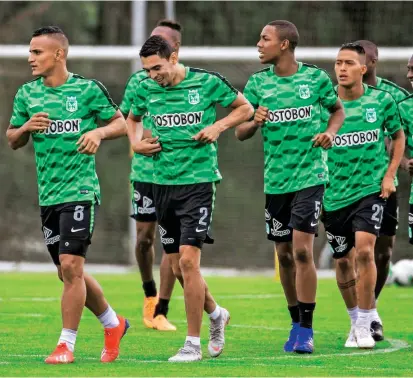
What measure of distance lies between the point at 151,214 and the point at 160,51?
3.06 meters

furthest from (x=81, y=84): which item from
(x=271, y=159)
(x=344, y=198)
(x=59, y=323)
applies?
(x=59, y=323)

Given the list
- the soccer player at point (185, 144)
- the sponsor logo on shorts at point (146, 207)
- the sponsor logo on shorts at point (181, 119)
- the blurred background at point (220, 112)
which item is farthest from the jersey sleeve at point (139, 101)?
the blurred background at point (220, 112)

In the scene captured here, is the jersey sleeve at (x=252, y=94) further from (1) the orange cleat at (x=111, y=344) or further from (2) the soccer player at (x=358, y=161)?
(1) the orange cleat at (x=111, y=344)

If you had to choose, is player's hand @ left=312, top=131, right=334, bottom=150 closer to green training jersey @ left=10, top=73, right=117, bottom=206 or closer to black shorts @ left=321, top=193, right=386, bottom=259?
black shorts @ left=321, top=193, right=386, bottom=259

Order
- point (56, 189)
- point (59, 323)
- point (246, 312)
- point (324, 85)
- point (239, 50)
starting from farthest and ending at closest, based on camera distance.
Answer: point (239, 50) < point (246, 312) < point (59, 323) < point (324, 85) < point (56, 189)

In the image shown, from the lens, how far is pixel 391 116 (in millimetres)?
10328

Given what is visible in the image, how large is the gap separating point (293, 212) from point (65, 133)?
1.81 meters

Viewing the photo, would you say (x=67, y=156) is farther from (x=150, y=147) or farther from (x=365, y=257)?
(x=365, y=257)

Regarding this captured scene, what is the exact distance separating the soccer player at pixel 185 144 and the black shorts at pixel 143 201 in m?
2.29

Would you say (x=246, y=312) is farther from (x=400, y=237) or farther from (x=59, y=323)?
(x=400, y=237)

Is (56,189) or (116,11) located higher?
(56,189)

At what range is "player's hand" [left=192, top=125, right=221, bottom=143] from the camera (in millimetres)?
9070

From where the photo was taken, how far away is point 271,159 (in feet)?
32.5

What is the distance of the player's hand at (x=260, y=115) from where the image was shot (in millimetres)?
9797
